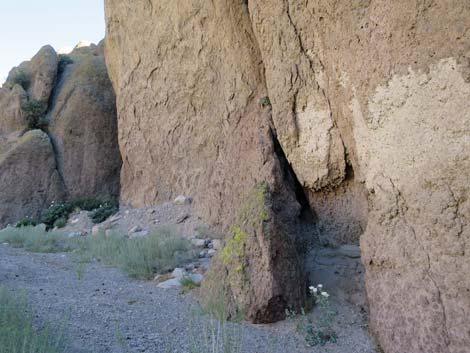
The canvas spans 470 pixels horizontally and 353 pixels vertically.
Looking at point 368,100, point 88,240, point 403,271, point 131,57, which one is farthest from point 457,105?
point 131,57

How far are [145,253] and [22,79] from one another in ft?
35.1

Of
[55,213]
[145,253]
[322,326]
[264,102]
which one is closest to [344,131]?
[264,102]

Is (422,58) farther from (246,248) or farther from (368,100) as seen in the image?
(246,248)

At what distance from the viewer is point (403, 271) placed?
13.4 ft

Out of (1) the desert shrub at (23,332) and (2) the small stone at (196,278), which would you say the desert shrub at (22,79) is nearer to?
(2) the small stone at (196,278)

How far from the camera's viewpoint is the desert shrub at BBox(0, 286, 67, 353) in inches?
116

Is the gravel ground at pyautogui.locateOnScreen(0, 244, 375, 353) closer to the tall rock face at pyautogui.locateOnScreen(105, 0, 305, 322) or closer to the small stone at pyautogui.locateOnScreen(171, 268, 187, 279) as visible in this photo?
the small stone at pyautogui.locateOnScreen(171, 268, 187, 279)

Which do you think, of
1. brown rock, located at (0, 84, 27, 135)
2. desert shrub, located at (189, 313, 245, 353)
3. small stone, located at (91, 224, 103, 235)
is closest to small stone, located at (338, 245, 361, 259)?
desert shrub, located at (189, 313, 245, 353)

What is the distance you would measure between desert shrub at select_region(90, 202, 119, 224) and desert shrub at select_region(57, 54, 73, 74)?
242 inches

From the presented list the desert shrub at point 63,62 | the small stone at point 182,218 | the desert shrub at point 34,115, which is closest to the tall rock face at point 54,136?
the desert shrub at point 34,115

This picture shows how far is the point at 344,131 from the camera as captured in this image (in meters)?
5.62

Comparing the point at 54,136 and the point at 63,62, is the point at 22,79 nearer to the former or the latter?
the point at 63,62

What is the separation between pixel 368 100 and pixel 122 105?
27.6 ft

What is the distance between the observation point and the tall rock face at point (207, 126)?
4.99 meters
